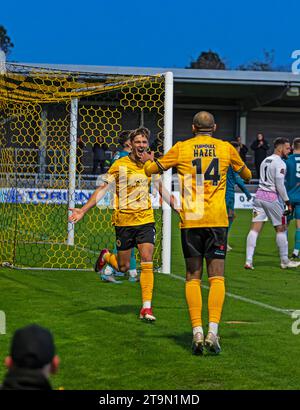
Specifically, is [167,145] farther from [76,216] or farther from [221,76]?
[221,76]

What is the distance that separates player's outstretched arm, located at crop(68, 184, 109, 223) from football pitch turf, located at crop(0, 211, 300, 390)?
1.03 meters

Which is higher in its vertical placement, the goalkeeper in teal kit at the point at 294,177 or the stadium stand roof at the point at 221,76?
the stadium stand roof at the point at 221,76

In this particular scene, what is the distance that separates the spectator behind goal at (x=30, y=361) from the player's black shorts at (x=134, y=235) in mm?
5918

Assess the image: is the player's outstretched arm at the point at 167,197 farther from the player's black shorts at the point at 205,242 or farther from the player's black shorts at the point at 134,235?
the player's black shorts at the point at 205,242

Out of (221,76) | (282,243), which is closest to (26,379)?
(282,243)

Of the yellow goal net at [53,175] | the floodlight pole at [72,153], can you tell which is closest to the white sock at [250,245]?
the yellow goal net at [53,175]

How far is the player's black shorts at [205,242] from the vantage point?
734 cm

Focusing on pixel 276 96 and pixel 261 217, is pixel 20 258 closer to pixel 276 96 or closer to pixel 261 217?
pixel 261 217

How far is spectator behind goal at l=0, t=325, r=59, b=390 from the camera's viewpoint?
10.3 feet

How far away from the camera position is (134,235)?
9.22 metres

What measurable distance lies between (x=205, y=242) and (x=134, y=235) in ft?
6.36

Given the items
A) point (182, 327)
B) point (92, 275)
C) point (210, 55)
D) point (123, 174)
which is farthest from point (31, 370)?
point (210, 55)

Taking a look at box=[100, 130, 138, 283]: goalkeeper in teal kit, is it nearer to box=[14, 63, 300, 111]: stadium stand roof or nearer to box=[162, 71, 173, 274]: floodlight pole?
box=[162, 71, 173, 274]: floodlight pole
